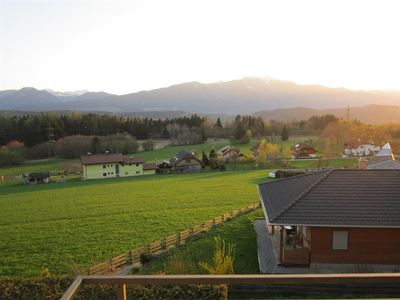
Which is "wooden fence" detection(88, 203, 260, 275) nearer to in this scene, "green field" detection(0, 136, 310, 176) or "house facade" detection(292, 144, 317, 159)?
"green field" detection(0, 136, 310, 176)

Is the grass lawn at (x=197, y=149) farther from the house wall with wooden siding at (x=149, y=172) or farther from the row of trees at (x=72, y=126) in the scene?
the house wall with wooden siding at (x=149, y=172)

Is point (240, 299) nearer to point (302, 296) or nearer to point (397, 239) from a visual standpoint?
point (302, 296)

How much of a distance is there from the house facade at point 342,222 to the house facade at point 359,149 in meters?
62.5

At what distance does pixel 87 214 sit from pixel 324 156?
48025 mm

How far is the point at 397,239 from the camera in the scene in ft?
46.3

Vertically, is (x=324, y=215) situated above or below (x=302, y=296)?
above

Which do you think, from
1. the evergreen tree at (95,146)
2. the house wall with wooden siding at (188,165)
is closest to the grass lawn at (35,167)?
the evergreen tree at (95,146)

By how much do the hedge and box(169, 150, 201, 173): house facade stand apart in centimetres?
5297

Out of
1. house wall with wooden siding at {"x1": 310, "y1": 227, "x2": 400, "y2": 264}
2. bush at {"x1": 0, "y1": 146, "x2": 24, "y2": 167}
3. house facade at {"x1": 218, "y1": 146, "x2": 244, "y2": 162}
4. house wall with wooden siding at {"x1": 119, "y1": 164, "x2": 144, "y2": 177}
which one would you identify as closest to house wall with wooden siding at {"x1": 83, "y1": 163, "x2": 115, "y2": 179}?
house wall with wooden siding at {"x1": 119, "y1": 164, "x2": 144, "y2": 177}

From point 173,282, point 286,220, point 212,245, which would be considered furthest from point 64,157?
point 173,282

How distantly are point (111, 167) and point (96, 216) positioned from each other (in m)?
32.1

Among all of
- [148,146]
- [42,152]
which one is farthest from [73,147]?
[148,146]

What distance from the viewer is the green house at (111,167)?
2309 inches

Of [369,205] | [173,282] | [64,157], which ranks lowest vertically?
[64,157]
